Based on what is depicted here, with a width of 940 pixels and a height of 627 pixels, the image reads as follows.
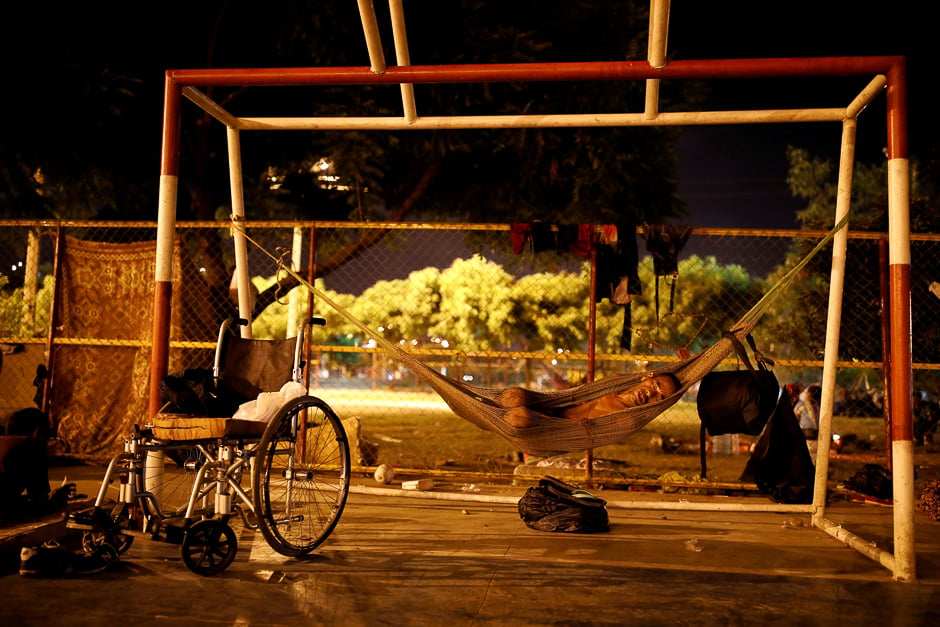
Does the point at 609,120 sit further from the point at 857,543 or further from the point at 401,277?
the point at 401,277

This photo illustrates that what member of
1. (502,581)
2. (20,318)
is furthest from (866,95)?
(20,318)

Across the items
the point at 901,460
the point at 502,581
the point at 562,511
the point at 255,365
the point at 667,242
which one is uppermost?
the point at 667,242

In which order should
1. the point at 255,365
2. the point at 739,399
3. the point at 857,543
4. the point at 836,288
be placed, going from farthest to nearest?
1. the point at 836,288
2. the point at 255,365
3. the point at 739,399
4. the point at 857,543

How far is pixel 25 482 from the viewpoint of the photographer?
4.86m

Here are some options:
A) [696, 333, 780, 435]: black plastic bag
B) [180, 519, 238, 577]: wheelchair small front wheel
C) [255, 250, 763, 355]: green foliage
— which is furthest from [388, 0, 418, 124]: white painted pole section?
[255, 250, 763, 355]: green foliage

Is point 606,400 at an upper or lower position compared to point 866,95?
lower

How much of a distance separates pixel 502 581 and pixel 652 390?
5.57 ft

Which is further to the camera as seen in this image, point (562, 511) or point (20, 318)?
point (20, 318)

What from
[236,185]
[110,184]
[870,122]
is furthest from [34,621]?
[870,122]

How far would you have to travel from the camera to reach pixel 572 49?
11422 millimetres

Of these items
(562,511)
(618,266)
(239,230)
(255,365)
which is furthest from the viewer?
(618,266)

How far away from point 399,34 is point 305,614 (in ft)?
11.0

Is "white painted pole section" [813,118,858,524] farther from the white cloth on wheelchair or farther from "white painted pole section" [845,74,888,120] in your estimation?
the white cloth on wheelchair

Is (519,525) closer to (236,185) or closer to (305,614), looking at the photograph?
(305,614)
